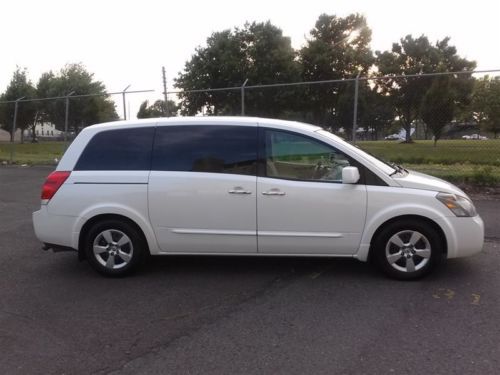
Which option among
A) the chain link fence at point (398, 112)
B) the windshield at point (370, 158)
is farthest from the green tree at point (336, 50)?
the windshield at point (370, 158)

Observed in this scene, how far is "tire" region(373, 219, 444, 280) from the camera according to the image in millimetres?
4848

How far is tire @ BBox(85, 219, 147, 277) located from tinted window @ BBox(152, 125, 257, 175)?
751 millimetres

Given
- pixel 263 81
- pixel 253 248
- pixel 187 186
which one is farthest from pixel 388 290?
pixel 263 81

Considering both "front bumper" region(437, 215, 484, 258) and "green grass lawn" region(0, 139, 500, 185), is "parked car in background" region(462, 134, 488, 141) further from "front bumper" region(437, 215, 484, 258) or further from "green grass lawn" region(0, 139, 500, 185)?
"front bumper" region(437, 215, 484, 258)

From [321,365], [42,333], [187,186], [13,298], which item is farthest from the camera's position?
[187,186]

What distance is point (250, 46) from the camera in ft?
120

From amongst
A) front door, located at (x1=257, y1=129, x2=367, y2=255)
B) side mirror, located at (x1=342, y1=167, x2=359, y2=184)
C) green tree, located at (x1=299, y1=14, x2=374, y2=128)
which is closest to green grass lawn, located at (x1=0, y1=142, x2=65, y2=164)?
front door, located at (x1=257, y1=129, x2=367, y2=255)

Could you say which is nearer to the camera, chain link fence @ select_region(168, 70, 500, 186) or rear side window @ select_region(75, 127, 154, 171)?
rear side window @ select_region(75, 127, 154, 171)

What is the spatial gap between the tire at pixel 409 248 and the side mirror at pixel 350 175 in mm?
610

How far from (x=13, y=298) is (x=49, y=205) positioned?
106cm

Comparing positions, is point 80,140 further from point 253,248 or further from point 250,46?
point 250,46

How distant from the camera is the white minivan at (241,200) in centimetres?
487

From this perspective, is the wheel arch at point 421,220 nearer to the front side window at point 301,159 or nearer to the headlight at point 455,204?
the headlight at point 455,204

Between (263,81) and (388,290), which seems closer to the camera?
(388,290)
